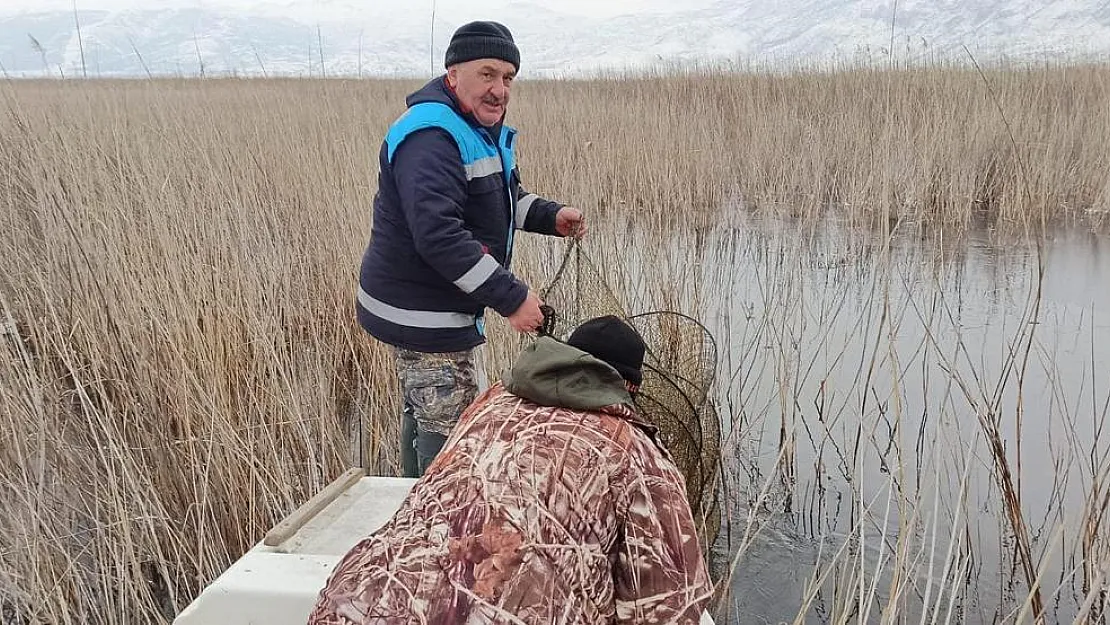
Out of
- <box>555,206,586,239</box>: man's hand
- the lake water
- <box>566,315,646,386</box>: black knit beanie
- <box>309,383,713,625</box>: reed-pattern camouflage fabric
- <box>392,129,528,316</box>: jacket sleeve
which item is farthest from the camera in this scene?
<box>555,206,586,239</box>: man's hand

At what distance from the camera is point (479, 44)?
1685 millimetres

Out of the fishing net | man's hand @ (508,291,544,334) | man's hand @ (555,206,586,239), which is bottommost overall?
the fishing net

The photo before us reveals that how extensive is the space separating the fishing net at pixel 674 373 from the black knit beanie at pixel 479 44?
0.49 metres

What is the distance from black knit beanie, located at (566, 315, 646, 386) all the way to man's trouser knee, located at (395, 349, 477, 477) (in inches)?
28.4

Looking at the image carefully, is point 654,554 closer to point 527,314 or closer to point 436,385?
point 527,314

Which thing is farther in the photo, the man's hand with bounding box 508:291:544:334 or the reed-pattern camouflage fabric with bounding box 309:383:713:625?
the man's hand with bounding box 508:291:544:334

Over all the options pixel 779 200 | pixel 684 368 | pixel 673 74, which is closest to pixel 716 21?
pixel 673 74

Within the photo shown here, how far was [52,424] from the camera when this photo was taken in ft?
7.07

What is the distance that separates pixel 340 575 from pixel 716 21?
4685 centimetres

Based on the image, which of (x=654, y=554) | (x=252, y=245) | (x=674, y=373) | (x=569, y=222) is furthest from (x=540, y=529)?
(x=252, y=245)

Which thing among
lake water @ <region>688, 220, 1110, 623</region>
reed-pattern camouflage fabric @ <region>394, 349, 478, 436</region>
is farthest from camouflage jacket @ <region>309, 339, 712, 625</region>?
reed-pattern camouflage fabric @ <region>394, 349, 478, 436</region>

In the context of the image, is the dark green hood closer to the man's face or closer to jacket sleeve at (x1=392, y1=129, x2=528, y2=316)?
jacket sleeve at (x1=392, y1=129, x2=528, y2=316)

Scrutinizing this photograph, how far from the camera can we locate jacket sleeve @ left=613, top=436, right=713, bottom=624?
1090 millimetres

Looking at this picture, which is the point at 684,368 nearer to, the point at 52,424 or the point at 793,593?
the point at 793,593
